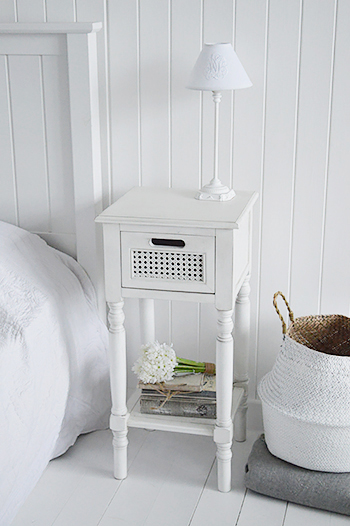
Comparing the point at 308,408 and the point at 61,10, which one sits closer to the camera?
the point at 308,408

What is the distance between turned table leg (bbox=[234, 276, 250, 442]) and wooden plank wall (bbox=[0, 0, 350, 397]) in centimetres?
11

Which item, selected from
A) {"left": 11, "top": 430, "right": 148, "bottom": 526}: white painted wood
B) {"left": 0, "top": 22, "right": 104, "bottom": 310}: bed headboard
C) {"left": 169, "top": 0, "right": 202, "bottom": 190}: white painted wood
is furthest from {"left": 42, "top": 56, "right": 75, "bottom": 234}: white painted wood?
{"left": 11, "top": 430, "right": 148, "bottom": 526}: white painted wood

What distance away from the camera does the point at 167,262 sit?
1737 mm

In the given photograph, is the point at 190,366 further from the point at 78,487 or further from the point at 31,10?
the point at 31,10

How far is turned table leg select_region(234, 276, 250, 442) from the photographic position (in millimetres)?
2018

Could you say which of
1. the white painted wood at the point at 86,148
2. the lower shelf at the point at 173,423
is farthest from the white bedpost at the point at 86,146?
the lower shelf at the point at 173,423

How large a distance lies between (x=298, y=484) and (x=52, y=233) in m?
1.15

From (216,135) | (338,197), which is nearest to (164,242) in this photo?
(216,135)

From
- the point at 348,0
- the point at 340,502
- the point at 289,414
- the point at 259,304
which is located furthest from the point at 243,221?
the point at 340,502

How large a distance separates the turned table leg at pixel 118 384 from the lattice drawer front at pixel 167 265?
13cm

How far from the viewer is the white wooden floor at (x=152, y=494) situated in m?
1.75

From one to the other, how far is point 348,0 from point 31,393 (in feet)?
4.65

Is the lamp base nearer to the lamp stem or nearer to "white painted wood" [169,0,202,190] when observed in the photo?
the lamp stem

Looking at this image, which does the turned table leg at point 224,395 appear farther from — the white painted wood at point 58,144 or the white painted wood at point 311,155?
the white painted wood at point 58,144
